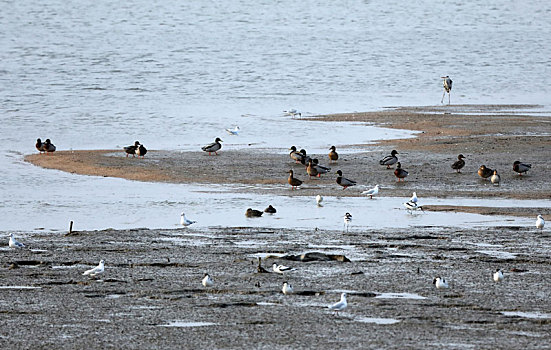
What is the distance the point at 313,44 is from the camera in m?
68.4

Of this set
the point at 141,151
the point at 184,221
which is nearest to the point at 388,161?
the point at 141,151

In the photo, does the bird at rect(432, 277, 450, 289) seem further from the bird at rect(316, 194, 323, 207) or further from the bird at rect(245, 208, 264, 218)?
the bird at rect(316, 194, 323, 207)

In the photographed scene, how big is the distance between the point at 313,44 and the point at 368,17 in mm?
24102

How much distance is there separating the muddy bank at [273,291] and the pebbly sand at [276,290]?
0.02m

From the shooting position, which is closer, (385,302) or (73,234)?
(385,302)

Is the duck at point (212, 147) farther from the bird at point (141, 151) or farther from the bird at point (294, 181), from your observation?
the bird at point (294, 181)

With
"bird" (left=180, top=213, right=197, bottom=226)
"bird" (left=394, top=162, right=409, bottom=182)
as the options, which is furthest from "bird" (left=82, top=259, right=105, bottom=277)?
"bird" (left=394, top=162, right=409, bottom=182)

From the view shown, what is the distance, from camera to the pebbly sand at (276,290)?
383 inches

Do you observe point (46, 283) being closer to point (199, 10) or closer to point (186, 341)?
point (186, 341)

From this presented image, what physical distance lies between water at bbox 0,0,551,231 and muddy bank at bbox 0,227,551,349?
3.13 m

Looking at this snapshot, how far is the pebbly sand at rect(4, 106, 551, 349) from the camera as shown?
972cm

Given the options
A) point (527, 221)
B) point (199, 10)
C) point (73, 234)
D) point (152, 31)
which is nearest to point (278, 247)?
point (73, 234)

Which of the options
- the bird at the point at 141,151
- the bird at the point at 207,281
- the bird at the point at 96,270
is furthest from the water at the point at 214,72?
the bird at the point at 207,281

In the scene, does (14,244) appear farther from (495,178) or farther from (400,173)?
(495,178)
